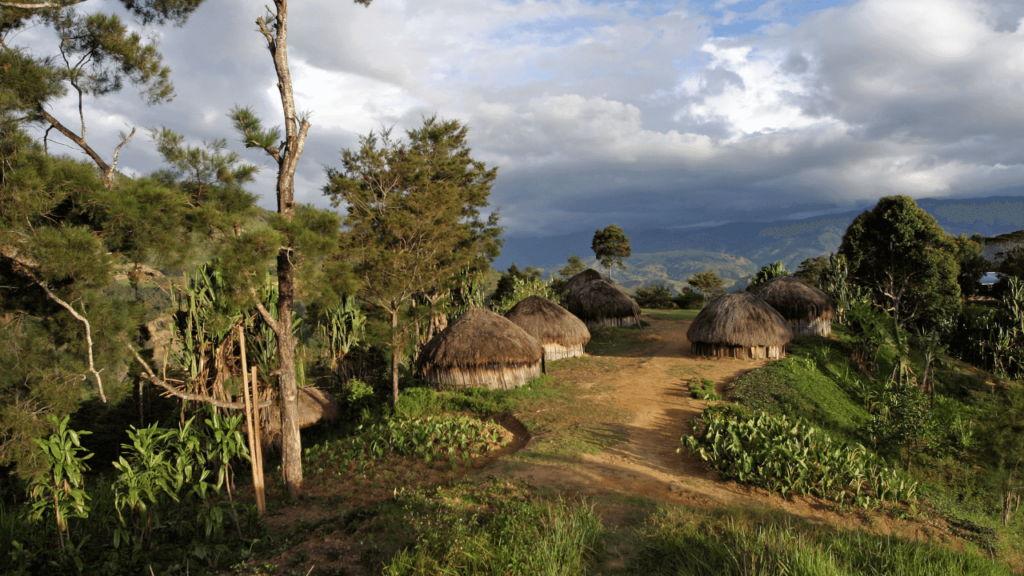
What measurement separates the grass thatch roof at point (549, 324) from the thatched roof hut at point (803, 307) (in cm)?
784

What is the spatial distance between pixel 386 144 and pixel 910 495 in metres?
17.3

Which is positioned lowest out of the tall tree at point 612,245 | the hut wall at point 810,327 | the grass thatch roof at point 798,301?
the hut wall at point 810,327

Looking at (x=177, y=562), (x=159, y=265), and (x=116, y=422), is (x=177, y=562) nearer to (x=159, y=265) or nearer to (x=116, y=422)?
(x=159, y=265)

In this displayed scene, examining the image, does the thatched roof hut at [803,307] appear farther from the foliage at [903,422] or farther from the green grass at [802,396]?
the foliage at [903,422]

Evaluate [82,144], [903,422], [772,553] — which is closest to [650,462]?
[772,553]

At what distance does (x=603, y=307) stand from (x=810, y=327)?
825 centimetres

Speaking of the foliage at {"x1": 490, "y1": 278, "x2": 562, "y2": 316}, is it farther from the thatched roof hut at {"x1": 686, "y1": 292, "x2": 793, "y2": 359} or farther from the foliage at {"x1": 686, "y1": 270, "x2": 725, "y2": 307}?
the foliage at {"x1": 686, "y1": 270, "x2": 725, "y2": 307}

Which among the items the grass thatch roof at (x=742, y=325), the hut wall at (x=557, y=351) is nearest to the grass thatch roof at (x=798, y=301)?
the grass thatch roof at (x=742, y=325)

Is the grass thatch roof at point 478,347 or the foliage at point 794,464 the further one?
the grass thatch roof at point 478,347

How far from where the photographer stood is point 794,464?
7270mm

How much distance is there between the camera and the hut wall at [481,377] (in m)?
12.9

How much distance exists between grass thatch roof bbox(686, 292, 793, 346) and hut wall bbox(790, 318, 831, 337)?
118 inches

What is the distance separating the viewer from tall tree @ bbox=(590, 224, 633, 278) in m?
35.3

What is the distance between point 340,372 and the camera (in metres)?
14.6
